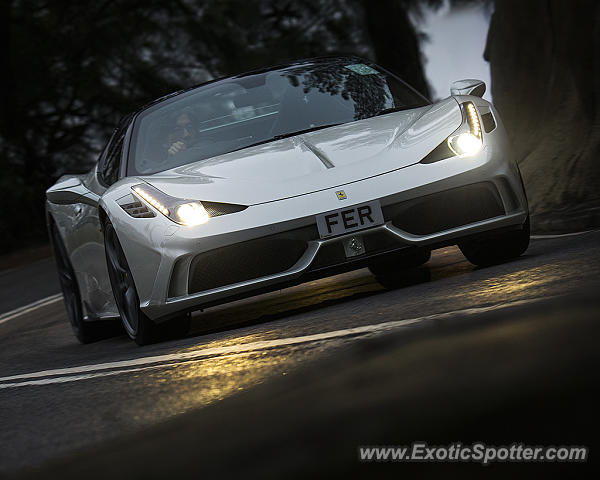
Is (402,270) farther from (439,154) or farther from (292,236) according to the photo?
(292,236)

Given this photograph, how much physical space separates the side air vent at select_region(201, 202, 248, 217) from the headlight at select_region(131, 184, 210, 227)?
0.06 feet

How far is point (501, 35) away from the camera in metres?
11.3

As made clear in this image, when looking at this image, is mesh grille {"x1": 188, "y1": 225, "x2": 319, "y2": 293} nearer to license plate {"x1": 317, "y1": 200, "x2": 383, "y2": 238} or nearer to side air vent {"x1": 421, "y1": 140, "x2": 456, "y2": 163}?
license plate {"x1": 317, "y1": 200, "x2": 383, "y2": 238}

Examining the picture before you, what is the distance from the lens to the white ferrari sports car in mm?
4836

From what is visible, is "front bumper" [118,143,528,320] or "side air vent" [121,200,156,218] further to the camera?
"side air vent" [121,200,156,218]

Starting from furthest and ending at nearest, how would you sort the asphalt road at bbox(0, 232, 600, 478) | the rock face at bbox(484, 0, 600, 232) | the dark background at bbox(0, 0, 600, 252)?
the dark background at bbox(0, 0, 600, 252) < the rock face at bbox(484, 0, 600, 232) < the asphalt road at bbox(0, 232, 600, 478)

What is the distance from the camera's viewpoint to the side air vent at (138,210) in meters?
5.03

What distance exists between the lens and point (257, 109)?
20.3 ft

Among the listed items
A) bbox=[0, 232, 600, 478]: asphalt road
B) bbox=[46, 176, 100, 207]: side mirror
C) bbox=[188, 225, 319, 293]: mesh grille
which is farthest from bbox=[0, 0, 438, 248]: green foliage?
bbox=[188, 225, 319, 293]: mesh grille

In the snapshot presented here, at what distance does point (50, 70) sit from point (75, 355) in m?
16.6

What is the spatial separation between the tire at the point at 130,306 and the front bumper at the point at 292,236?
15cm

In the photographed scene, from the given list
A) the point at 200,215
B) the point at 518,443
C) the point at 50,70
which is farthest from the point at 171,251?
the point at 50,70

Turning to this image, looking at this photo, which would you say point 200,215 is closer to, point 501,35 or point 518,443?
point 518,443

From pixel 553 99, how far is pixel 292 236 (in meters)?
4.55
